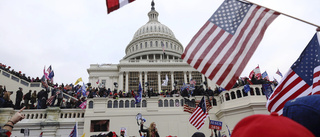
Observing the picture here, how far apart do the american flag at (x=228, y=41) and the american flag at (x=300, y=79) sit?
3.86ft

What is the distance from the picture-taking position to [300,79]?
552cm

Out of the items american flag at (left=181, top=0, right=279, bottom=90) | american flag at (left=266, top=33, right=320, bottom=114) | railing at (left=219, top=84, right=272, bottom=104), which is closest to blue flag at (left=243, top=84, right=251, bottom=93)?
railing at (left=219, top=84, right=272, bottom=104)

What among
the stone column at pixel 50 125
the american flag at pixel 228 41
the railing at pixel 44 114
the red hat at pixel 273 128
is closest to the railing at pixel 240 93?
the railing at pixel 44 114

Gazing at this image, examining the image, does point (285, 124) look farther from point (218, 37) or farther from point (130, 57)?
point (130, 57)

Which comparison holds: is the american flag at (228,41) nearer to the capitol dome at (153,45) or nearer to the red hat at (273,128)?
the red hat at (273,128)

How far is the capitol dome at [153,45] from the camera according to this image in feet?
227

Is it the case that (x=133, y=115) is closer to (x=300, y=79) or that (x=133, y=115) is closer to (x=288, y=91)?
(x=288, y=91)

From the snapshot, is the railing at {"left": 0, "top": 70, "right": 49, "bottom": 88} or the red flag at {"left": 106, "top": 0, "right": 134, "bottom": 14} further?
the railing at {"left": 0, "top": 70, "right": 49, "bottom": 88}

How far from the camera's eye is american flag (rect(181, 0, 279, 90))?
18.4ft

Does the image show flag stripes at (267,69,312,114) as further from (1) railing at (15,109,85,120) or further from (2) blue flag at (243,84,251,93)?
(1) railing at (15,109,85,120)

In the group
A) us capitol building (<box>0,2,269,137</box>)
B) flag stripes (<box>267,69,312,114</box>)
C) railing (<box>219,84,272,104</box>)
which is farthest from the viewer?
railing (<box>219,84,272,104</box>)

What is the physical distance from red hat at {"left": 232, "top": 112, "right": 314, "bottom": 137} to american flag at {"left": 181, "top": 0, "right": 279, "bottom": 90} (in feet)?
14.3

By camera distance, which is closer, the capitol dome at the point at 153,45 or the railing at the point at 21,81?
the railing at the point at 21,81

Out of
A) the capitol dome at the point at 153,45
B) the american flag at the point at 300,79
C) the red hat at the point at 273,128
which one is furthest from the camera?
the capitol dome at the point at 153,45
